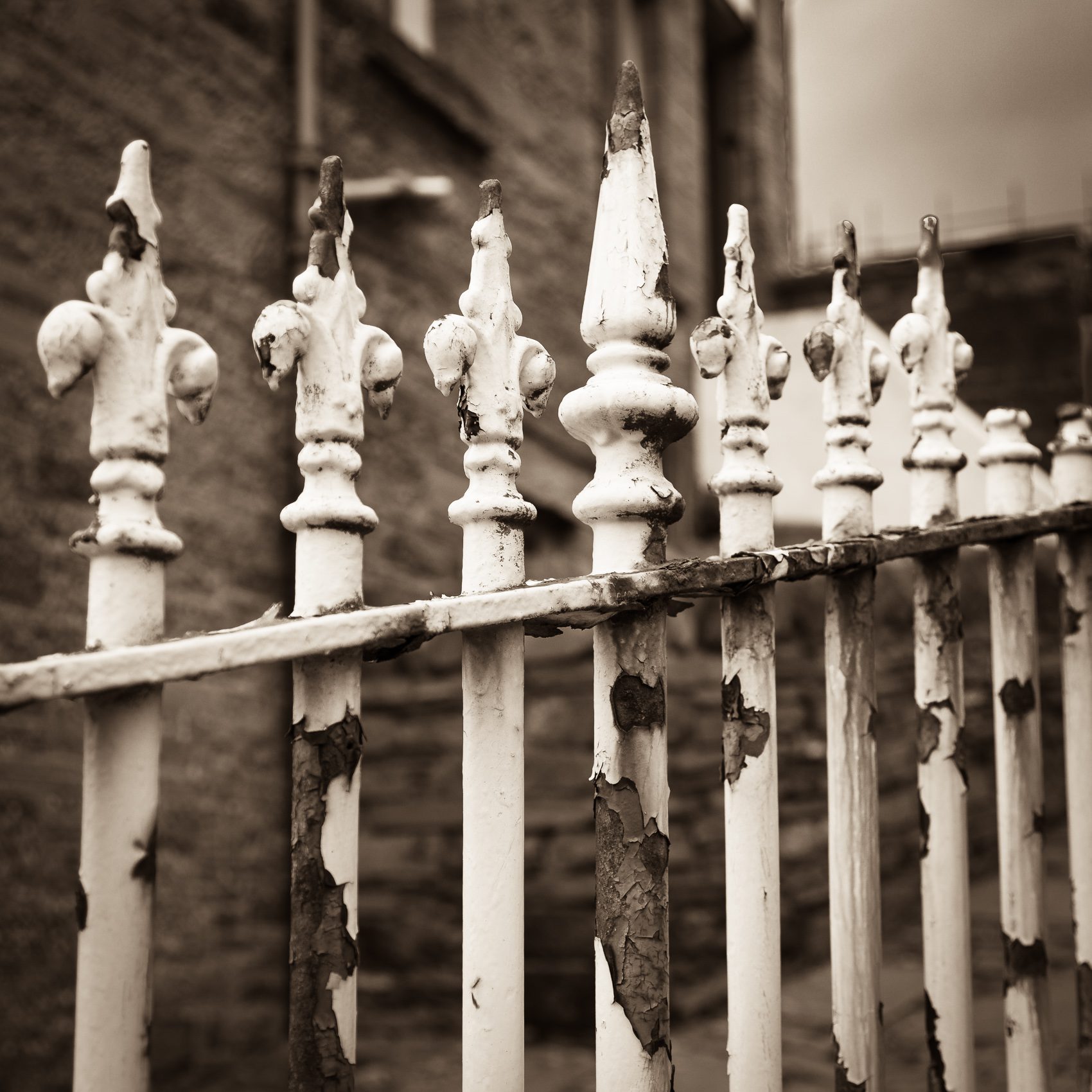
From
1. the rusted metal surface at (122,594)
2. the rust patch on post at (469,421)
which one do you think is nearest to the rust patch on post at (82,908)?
the rusted metal surface at (122,594)

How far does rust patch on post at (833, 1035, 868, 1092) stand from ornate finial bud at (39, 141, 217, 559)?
1046 millimetres

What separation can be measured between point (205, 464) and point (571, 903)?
5.99 ft

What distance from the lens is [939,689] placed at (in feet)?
5.14

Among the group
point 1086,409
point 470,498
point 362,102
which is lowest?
point 470,498

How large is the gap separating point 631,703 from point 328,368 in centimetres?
50

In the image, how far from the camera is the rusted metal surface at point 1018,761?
161cm

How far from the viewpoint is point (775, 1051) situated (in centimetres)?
129

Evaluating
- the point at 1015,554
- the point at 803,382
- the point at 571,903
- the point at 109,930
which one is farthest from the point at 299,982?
the point at 803,382

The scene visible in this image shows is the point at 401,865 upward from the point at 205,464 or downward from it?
downward

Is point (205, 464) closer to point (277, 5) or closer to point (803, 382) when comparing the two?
point (277, 5)

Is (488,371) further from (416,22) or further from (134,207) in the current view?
(416,22)

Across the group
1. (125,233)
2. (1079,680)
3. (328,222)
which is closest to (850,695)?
(1079,680)

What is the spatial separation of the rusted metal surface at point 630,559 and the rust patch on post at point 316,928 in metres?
0.29

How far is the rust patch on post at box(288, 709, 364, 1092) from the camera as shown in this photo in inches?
41.1
